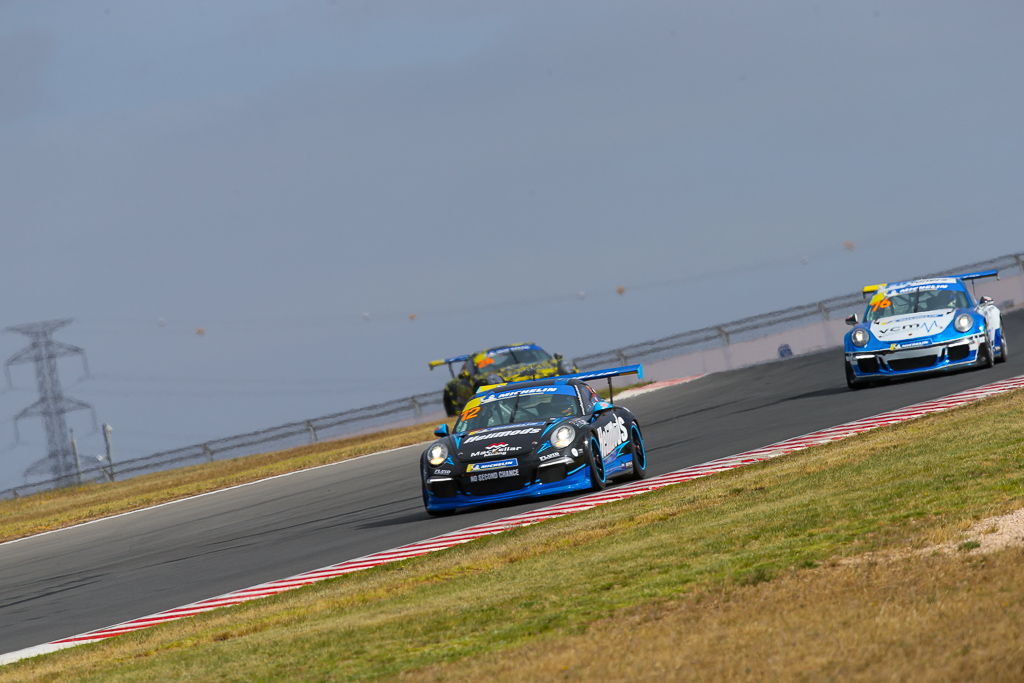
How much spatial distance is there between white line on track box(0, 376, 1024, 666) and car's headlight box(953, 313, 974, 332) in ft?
7.19

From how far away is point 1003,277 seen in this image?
39.8 meters

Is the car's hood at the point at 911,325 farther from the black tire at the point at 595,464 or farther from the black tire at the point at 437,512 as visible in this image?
the black tire at the point at 437,512

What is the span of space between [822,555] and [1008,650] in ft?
8.83

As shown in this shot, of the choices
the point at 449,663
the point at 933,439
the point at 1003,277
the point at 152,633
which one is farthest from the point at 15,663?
the point at 1003,277

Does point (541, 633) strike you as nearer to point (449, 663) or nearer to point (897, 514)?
point (449, 663)

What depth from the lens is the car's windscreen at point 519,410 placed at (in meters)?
15.6

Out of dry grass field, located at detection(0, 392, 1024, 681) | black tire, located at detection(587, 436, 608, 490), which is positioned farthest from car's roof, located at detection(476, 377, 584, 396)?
dry grass field, located at detection(0, 392, 1024, 681)

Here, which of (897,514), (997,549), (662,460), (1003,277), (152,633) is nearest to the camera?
(997,549)

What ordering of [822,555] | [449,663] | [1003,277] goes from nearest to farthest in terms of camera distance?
1. [449,663]
2. [822,555]
3. [1003,277]

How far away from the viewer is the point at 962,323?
21.6 meters

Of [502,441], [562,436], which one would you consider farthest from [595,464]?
[502,441]

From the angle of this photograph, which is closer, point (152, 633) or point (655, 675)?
point (655, 675)

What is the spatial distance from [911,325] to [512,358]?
13.5m

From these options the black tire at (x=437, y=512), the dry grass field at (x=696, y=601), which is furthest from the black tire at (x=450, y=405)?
the dry grass field at (x=696, y=601)
